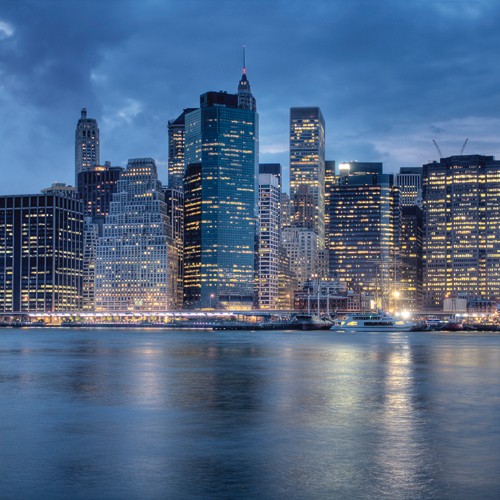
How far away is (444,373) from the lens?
80.8 metres

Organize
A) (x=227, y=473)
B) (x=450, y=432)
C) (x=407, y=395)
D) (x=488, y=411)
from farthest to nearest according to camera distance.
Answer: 1. (x=407, y=395)
2. (x=488, y=411)
3. (x=450, y=432)
4. (x=227, y=473)

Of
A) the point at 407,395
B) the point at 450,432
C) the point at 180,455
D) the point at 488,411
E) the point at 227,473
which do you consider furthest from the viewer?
the point at 407,395

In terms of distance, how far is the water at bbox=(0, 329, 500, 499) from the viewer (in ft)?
105

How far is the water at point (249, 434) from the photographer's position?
31875mm

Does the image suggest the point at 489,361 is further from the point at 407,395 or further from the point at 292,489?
the point at 292,489

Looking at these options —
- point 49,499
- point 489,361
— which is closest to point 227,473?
point 49,499

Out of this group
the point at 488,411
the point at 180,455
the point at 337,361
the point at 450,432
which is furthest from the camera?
the point at 337,361

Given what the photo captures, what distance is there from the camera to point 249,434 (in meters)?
43.2

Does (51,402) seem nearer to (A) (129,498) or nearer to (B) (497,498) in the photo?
(A) (129,498)

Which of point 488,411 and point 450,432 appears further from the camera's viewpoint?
point 488,411

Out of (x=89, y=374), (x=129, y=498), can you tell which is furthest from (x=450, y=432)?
(x=89, y=374)

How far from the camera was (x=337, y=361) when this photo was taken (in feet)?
321

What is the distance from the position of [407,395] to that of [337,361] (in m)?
36.8

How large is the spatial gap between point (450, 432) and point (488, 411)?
9242 mm
